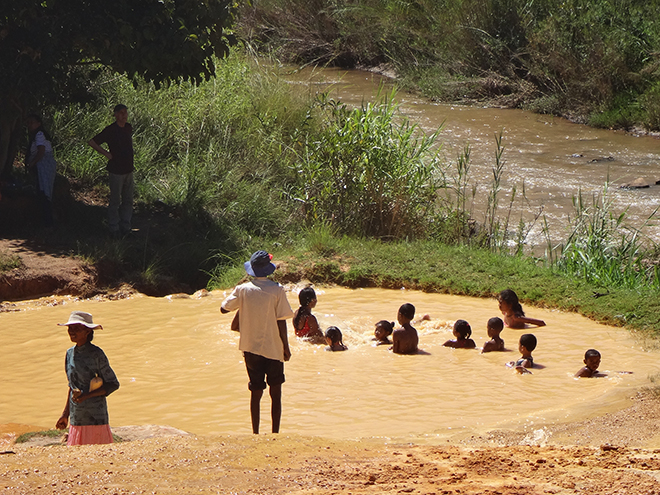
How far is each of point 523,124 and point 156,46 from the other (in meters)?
13.5

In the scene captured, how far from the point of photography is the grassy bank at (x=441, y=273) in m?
9.87

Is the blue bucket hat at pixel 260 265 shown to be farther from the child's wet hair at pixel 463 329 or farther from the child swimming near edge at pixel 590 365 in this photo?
the child swimming near edge at pixel 590 365

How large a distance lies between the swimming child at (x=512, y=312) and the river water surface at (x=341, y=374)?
0.37ft

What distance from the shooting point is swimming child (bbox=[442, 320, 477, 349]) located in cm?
859

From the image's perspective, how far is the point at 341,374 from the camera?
8.11 metres

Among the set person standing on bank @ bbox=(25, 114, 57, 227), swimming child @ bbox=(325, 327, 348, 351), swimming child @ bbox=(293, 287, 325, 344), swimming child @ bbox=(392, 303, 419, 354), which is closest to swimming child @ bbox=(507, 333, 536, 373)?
swimming child @ bbox=(392, 303, 419, 354)

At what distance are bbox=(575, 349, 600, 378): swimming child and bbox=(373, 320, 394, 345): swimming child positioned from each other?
204 cm

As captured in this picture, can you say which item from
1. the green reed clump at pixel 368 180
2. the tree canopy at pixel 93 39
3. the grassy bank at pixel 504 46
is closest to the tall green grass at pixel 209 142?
the green reed clump at pixel 368 180

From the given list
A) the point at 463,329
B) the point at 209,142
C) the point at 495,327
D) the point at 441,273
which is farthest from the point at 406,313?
the point at 209,142

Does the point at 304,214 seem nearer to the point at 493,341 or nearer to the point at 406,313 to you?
the point at 406,313

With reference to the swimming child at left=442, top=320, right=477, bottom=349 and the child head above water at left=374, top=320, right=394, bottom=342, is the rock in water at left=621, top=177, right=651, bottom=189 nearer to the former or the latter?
the swimming child at left=442, top=320, right=477, bottom=349

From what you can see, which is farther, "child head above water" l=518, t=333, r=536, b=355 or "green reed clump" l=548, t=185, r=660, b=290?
"green reed clump" l=548, t=185, r=660, b=290

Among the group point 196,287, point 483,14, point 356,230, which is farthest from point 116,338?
point 483,14

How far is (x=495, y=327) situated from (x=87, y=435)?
4.43m
